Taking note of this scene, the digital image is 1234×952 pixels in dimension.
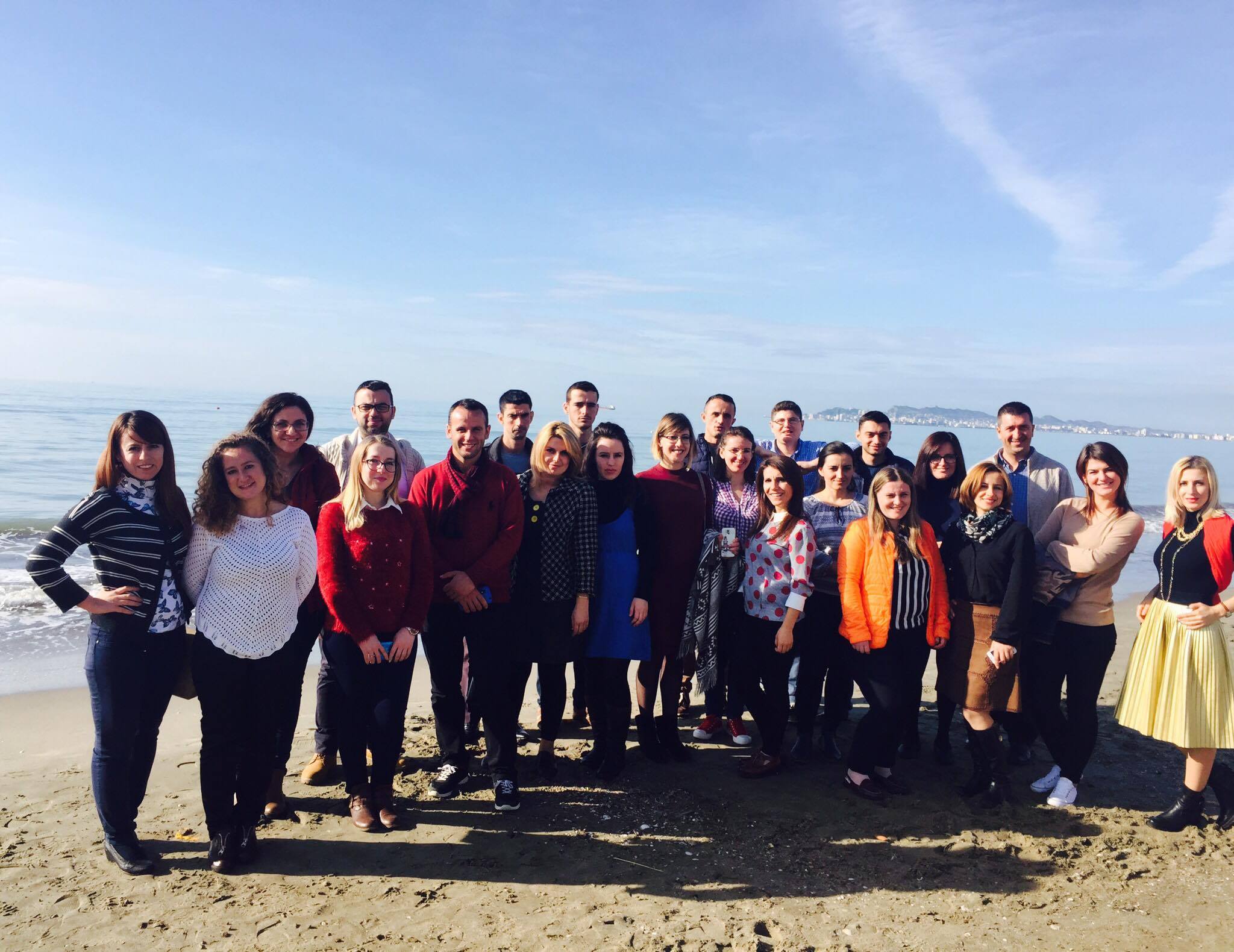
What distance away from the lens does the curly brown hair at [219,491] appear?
11.0 ft

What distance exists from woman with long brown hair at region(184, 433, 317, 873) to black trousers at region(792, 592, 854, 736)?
109 inches

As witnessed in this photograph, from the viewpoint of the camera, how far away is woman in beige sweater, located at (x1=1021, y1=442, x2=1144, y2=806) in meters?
4.10

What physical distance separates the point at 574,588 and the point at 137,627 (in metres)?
2.02

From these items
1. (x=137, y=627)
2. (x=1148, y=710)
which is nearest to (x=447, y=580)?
(x=137, y=627)

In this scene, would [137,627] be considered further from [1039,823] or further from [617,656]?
[1039,823]

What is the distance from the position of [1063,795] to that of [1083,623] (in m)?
0.95

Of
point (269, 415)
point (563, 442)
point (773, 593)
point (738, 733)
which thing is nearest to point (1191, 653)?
point (773, 593)

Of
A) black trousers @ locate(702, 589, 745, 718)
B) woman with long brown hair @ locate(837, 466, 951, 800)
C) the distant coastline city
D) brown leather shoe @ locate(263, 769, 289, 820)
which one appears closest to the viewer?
brown leather shoe @ locate(263, 769, 289, 820)

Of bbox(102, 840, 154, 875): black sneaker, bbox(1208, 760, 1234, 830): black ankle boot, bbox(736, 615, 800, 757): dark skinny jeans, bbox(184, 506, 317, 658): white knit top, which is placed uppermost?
bbox(184, 506, 317, 658): white knit top

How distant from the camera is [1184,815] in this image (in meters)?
3.99

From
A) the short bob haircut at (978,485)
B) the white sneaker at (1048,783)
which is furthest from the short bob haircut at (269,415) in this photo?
the white sneaker at (1048,783)

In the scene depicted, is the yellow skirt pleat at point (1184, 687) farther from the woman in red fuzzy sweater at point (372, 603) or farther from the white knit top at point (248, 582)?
the white knit top at point (248, 582)

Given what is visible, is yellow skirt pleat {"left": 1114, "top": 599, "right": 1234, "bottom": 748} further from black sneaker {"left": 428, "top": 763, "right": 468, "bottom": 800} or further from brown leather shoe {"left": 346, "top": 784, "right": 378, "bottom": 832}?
brown leather shoe {"left": 346, "top": 784, "right": 378, "bottom": 832}

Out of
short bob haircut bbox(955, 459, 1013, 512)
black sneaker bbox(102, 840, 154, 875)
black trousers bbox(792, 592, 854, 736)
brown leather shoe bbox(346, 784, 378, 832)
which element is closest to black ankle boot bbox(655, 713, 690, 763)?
black trousers bbox(792, 592, 854, 736)
